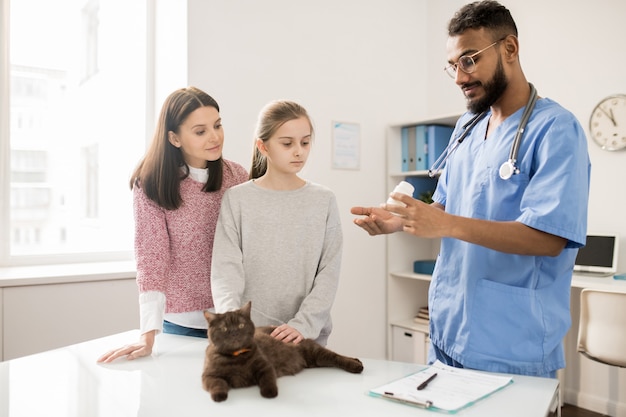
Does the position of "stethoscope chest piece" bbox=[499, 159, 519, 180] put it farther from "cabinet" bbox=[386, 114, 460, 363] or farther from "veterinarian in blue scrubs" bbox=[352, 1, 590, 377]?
"cabinet" bbox=[386, 114, 460, 363]

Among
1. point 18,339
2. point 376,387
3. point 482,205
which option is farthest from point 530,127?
point 18,339

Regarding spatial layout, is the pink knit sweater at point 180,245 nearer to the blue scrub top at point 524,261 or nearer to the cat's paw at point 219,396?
the cat's paw at point 219,396

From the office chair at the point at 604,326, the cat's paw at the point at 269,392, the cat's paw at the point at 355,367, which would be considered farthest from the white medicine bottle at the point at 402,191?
the office chair at the point at 604,326

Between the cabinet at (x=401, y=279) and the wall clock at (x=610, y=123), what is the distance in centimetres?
88

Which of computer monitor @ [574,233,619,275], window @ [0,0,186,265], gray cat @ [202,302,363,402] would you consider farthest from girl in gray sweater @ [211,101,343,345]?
computer monitor @ [574,233,619,275]

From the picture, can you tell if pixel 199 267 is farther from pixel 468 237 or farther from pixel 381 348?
pixel 381 348

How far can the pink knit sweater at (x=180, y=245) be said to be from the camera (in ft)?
4.93

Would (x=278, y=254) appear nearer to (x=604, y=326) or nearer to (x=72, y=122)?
(x=604, y=326)

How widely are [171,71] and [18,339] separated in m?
1.59

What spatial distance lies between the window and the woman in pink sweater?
1.55m

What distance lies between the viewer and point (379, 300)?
150 inches

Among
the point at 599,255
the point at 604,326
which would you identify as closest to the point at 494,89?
the point at 604,326

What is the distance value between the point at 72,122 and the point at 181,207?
6.72 ft

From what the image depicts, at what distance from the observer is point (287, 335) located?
1.26 metres
